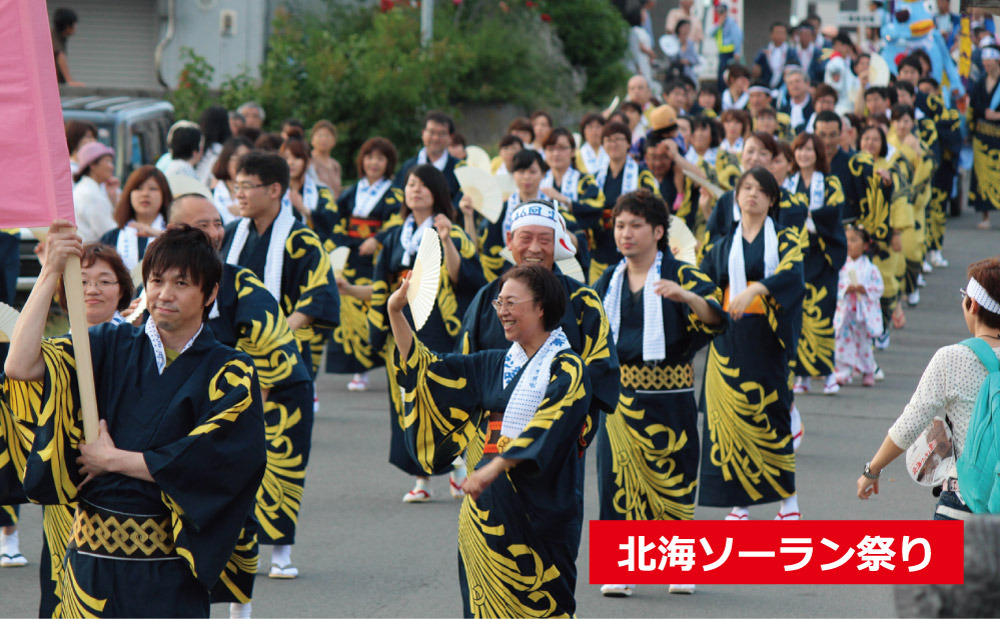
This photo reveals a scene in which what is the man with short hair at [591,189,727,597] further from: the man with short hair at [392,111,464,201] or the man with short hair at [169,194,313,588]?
the man with short hair at [392,111,464,201]

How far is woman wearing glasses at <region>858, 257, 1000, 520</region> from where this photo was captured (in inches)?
163

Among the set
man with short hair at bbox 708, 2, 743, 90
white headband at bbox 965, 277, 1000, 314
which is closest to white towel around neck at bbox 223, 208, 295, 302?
white headband at bbox 965, 277, 1000, 314

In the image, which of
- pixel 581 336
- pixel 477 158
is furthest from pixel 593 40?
pixel 581 336

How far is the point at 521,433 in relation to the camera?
14.2 ft

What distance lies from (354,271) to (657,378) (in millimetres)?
5374

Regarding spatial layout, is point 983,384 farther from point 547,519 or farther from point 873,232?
point 873,232

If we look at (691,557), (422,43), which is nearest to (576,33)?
(422,43)

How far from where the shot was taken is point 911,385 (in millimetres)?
11336

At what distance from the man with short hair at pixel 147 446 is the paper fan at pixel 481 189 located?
5.86 meters

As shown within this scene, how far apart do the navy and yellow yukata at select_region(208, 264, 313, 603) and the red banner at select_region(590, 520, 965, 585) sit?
132 cm

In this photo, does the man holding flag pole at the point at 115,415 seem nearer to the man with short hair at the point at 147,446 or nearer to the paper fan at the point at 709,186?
the man with short hair at the point at 147,446

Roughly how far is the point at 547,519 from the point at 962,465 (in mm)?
1330

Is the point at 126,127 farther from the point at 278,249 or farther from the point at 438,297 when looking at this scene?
the point at 278,249

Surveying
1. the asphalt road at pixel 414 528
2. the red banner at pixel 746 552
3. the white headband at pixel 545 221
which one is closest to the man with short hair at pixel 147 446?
the red banner at pixel 746 552
